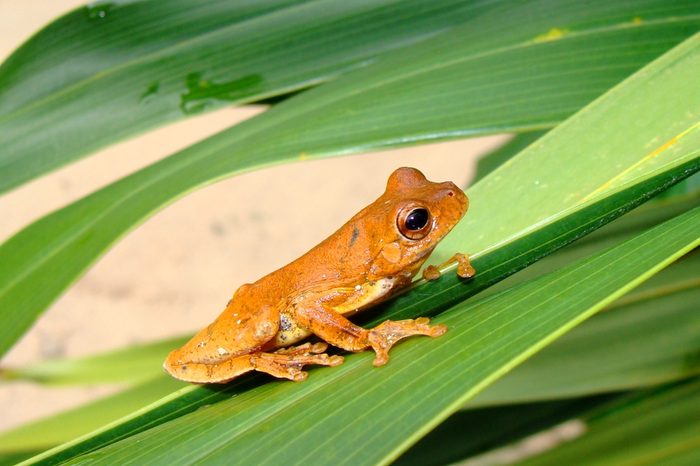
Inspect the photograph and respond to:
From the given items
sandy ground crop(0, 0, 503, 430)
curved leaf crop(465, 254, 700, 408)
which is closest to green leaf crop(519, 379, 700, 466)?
curved leaf crop(465, 254, 700, 408)

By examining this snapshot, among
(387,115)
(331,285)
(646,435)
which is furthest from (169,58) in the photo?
(646,435)

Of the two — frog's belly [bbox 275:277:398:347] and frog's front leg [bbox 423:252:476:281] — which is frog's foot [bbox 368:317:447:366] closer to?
frog's front leg [bbox 423:252:476:281]

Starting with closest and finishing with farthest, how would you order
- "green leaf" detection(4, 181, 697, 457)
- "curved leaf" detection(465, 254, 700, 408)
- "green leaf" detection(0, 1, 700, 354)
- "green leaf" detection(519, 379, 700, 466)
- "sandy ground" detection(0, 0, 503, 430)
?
"green leaf" detection(4, 181, 697, 457) → "green leaf" detection(0, 1, 700, 354) → "green leaf" detection(519, 379, 700, 466) → "curved leaf" detection(465, 254, 700, 408) → "sandy ground" detection(0, 0, 503, 430)

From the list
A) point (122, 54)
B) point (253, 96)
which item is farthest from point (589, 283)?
point (122, 54)

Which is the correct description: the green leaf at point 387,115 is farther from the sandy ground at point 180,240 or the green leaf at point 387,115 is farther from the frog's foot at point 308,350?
the sandy ground at point 180,240

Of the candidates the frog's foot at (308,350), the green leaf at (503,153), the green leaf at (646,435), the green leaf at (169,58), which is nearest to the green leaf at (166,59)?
the green leaf at (169,58)

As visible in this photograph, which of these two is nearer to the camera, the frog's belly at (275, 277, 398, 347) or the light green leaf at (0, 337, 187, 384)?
the frog's belly at (275, 277, 398, 347)

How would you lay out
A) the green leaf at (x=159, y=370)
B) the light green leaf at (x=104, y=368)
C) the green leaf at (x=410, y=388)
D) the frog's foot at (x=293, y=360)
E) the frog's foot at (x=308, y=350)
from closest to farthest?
1. the green leaf at (x=410, y=388)
2. the green leaf at (x=159, y=370)
3. the frog's foot at (x=293, y=360)
4. the frog's foot at (x=308, y=350)
5. the light green leaf at (x=104, y=368)
